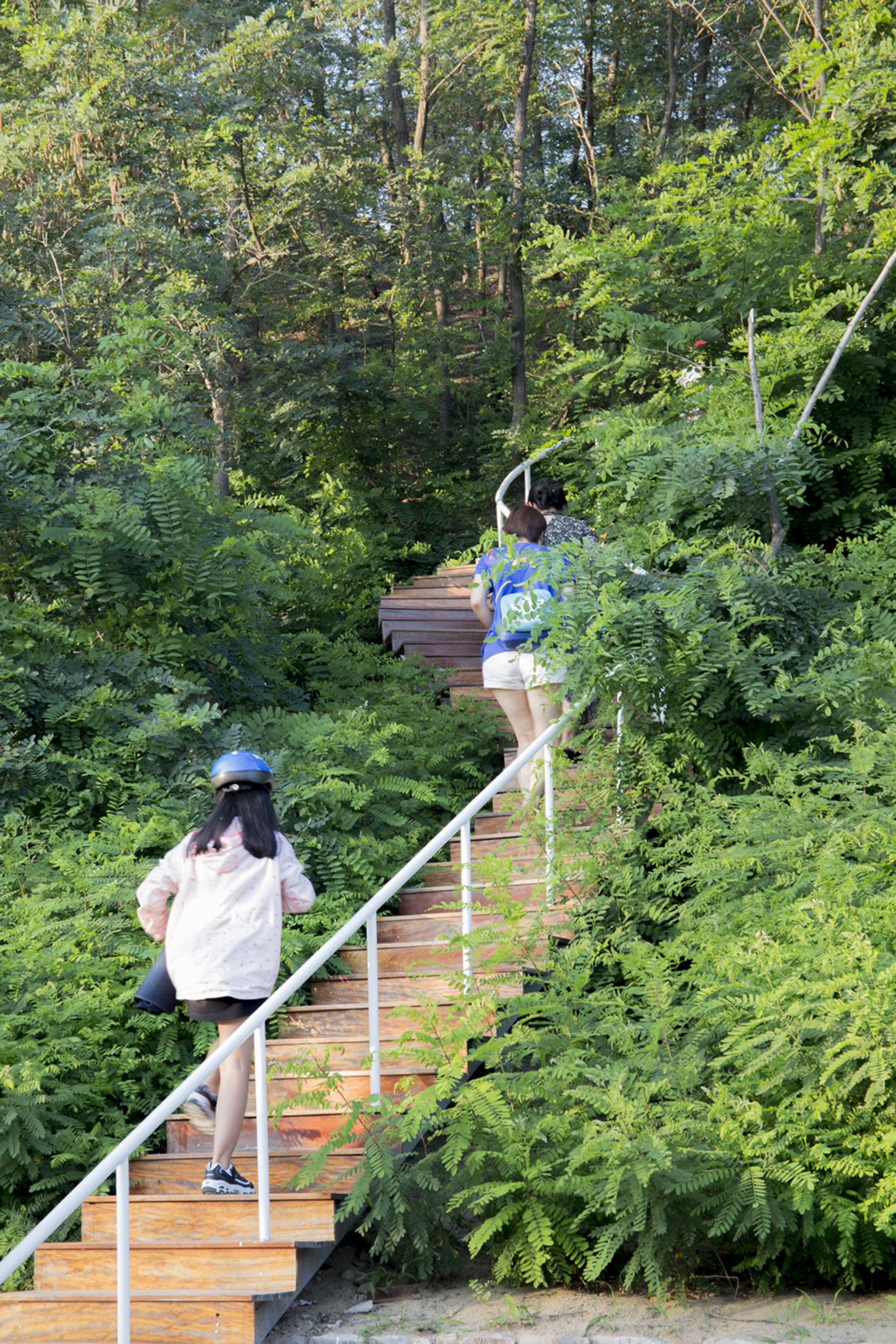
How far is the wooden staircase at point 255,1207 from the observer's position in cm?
369

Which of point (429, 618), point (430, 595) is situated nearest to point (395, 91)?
point (430, 595)

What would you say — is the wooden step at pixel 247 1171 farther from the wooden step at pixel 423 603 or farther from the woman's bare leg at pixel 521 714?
the wooden step at pixel 423 603

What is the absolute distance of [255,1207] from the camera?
4.00 m

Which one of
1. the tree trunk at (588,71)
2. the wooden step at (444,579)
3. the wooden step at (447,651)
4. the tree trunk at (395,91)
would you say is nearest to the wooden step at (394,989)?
the wooden step at (447,651)

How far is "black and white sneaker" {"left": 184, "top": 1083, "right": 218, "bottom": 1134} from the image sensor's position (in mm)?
4262

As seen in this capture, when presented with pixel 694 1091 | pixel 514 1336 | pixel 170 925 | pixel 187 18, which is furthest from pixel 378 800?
pixel 187 18

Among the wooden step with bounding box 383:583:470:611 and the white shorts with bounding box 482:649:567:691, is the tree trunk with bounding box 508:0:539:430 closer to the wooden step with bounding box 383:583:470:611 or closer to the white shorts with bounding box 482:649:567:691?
the wooden step with bounding box 383:583:470:611

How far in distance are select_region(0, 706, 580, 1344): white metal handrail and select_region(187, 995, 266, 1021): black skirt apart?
0.23 feet

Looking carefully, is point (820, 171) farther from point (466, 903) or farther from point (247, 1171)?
point (247, 1171)

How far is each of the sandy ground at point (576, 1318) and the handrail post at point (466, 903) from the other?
1092mm

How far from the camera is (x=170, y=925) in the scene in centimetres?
432

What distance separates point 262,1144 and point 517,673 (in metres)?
3.01

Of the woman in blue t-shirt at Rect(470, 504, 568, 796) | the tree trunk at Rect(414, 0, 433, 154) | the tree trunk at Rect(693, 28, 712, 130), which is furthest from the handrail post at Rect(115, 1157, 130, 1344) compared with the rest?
the tree trunk at Rect(693, 28, 712, 130)

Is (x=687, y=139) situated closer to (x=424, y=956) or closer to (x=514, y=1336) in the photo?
(x=424, y=956)
